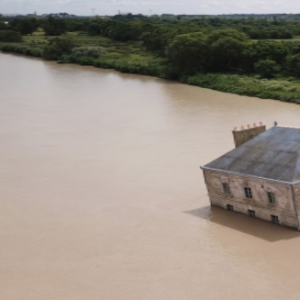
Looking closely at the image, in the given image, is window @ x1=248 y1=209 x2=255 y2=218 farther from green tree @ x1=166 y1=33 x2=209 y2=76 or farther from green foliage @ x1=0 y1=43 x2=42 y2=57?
green foliage @ x1=0 y1=43 x2=42 y2=57

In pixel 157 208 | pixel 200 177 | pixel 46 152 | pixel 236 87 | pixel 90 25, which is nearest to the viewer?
pixel 157 208

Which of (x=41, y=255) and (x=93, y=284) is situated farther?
(x=41, y=255)

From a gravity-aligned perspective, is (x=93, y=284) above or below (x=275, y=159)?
below

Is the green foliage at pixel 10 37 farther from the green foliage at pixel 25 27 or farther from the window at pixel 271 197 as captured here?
the window at pixel 271 197

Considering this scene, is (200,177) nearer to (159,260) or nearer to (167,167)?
(167,167)

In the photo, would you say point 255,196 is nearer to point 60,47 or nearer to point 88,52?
point 88,52

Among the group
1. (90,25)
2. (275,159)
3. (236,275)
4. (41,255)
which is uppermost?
(90,25)

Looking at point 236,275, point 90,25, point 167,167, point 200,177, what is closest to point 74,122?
point 167,167

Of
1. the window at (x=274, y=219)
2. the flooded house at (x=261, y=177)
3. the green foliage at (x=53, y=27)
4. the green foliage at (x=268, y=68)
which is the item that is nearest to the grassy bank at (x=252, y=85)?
the green foliage at (x=268, y=68)
